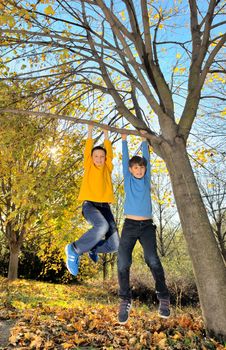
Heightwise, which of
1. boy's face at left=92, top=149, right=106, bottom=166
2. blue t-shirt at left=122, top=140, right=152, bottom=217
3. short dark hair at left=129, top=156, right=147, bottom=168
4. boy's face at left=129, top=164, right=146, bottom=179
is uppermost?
boy's face at left=92, top=149, right=106, bottom=166

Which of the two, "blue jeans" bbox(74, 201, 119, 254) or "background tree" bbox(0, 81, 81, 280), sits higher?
"background tree" bbox(0, 81, 81, 280)

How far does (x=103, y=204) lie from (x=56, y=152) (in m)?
3.33

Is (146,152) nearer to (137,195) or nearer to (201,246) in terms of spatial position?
(137,195)

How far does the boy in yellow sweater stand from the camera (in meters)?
4.24

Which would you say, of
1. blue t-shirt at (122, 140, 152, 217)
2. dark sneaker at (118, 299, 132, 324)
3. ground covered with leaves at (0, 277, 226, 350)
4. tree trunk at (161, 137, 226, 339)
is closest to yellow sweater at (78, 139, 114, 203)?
blue t-shirt at (122, 140, 152, 217)

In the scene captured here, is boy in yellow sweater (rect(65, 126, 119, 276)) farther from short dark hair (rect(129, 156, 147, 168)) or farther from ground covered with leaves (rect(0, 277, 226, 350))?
ground covered with leaves (rect(0, 277, 226, 350))

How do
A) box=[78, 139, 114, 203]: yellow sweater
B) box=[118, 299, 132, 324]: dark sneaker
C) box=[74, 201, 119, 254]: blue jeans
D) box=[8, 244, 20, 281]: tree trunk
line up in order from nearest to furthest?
box=[118, 299, 132, 324]: dark sneaker
box=[74, 201, 119, 254]: blue jeans
box=[78, 139, 114, 203]: yellow sweater
box=[8, 244, 20, 281]: tree trunk

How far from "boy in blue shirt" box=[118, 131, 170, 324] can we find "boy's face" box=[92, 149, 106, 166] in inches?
17.1

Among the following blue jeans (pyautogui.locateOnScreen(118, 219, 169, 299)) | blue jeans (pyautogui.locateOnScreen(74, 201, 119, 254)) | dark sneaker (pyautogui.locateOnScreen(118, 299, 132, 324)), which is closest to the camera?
blue jeans (pyautogui.locateOnScreen(118, 219, 169, 299))

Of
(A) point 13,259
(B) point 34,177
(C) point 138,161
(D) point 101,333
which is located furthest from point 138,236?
(A) point 13,259

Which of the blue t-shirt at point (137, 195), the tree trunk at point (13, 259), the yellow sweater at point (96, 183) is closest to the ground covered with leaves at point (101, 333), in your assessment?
the blue t-shirt at point (137, 195)

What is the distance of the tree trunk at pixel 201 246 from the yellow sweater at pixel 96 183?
3.43 feet

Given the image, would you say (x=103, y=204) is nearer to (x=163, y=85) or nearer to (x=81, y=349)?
(x=81, y=349)

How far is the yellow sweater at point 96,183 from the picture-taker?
433 cm
